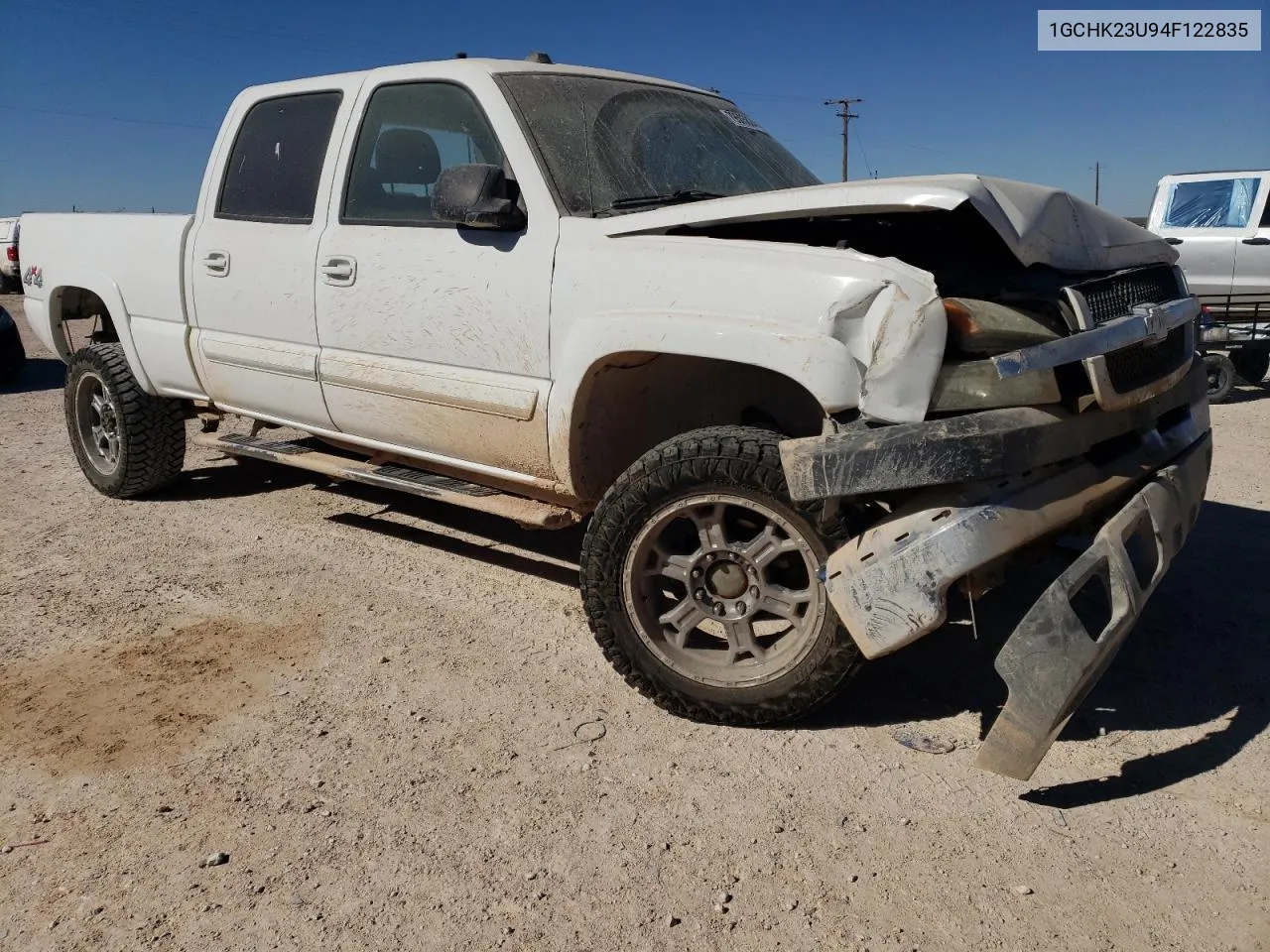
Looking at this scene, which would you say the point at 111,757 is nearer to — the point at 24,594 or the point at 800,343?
the point at 24,594

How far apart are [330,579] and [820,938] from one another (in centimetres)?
292

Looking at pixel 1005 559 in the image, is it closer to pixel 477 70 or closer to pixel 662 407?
pixel 662 407

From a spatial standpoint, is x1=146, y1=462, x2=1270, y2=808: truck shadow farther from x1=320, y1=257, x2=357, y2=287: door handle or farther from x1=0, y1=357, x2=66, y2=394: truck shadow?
x1=0, y1=357, x2=66, y2=394: truck shadow

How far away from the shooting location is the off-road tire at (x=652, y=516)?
9.92 ft

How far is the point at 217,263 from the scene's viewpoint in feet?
15.9

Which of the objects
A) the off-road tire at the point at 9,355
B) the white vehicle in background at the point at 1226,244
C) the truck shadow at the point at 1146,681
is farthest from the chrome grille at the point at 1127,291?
the off-road tire at the point at 9,355

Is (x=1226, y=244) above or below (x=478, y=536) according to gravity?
above

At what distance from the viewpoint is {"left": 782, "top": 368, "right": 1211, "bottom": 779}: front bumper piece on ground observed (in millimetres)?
2646

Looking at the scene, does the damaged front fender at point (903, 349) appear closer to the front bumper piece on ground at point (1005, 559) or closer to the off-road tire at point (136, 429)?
the front bumper piece on ground at point (1005, 559)

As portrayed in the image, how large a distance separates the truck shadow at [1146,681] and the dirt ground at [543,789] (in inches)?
0.5

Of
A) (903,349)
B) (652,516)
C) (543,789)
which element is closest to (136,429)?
(652,516)

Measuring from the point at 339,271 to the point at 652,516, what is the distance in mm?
1881

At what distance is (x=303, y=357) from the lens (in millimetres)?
4508

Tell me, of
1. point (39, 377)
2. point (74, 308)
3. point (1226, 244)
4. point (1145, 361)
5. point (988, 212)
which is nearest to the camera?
point (988, 212)
